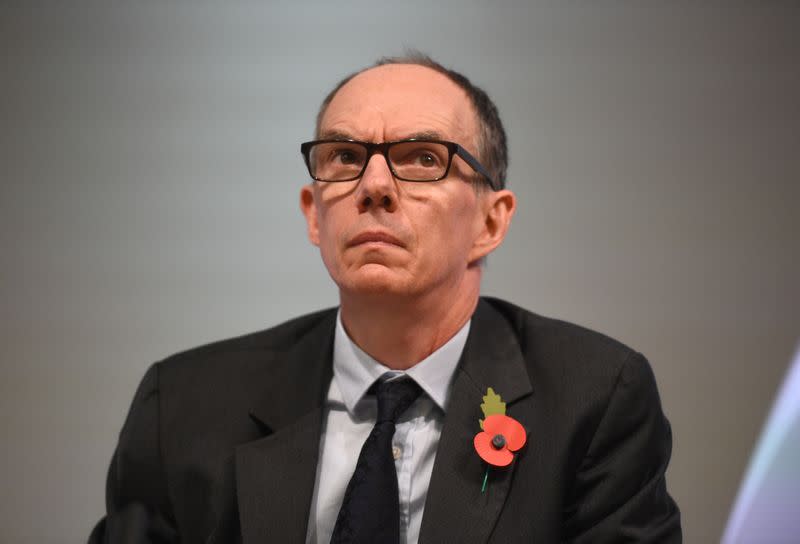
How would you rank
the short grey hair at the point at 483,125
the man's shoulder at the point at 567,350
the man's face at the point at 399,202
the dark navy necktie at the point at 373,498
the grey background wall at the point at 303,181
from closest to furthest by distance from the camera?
the dark navy necktie at the point at 373,498
the man's face at the point at 399,202
the man's shoulder at the point at 567,350
the short grey hair at the point at 483,125
the grey background wall at the point at 303,181

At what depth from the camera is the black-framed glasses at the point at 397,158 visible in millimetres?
1646

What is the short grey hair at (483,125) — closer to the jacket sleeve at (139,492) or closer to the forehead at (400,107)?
the forehead at (400,107)

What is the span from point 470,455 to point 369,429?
0.87ft

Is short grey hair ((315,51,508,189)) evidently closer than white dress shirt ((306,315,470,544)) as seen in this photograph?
No

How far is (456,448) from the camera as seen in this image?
62.5 inches

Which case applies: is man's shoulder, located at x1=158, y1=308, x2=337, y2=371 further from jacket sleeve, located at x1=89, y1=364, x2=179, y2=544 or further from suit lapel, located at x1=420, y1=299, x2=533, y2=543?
suit lapel, located at x1=420, y1=299, x2=533, y2=543

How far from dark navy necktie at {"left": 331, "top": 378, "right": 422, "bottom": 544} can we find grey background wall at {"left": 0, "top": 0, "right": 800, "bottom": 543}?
91cm

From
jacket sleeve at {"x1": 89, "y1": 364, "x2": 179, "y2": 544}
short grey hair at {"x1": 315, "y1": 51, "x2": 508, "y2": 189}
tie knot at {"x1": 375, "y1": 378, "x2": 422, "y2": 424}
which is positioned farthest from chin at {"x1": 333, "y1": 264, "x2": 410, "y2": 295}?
jacket sleeve at {"x1": 89, "y1": 364, "x2": 179, "y2": 544}

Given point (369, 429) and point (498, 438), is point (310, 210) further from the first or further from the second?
point (498, 438)

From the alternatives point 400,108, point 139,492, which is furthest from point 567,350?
point 139,492

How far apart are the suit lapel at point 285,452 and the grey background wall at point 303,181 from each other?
2.01 feet

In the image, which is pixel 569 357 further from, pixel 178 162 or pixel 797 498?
pixel 178 162

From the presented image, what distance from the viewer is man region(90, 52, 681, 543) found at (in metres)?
1.55

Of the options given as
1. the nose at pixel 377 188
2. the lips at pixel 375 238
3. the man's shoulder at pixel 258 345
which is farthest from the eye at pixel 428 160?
the man's shoulder at pixel 258 345
